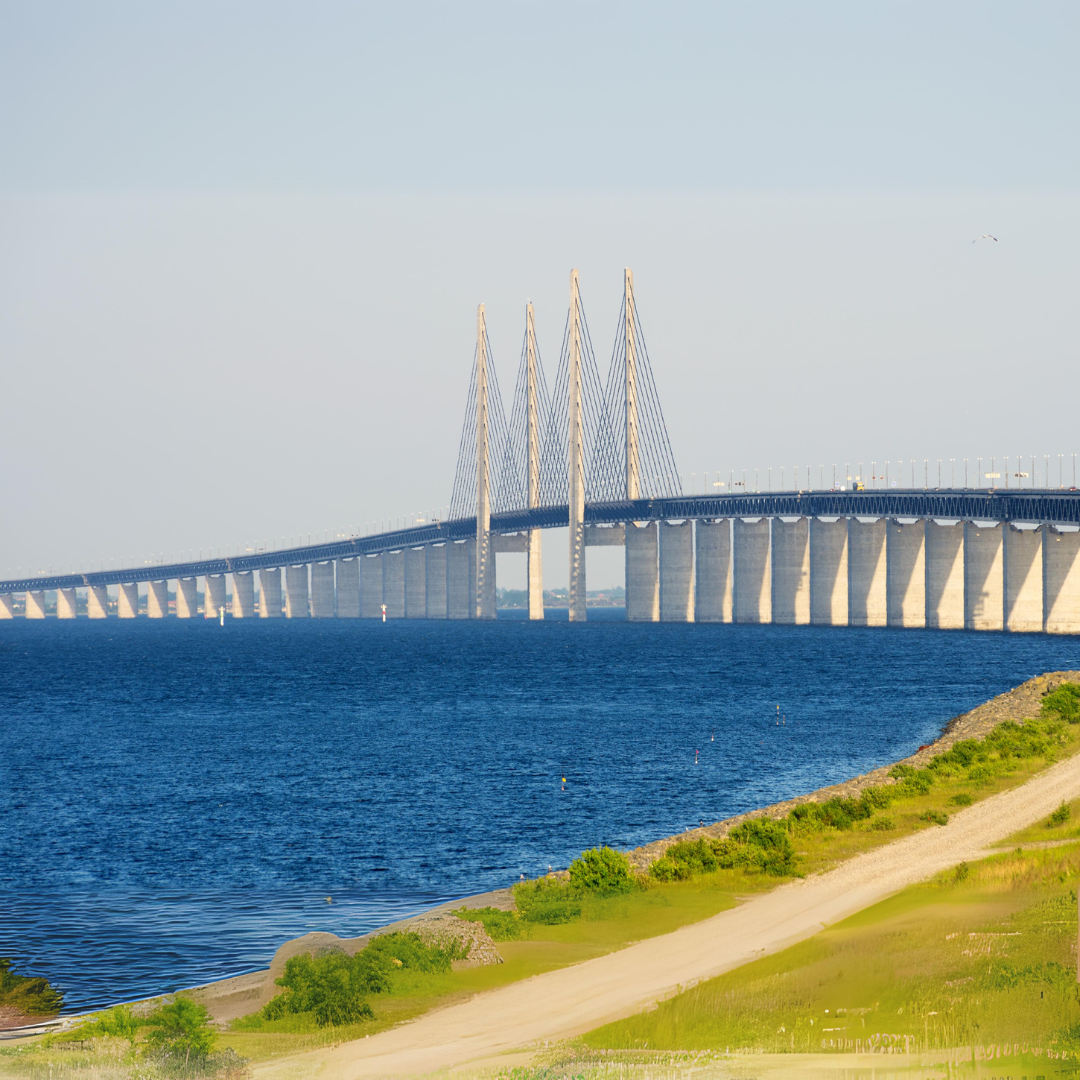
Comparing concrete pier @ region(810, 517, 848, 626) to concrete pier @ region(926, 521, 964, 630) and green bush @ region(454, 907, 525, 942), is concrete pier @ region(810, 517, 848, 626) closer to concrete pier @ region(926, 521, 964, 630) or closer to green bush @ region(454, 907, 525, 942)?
concrete pier @ region(926, 521, 964, 630)

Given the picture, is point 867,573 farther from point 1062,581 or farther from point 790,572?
point 1062,581

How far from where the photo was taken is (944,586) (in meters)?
156

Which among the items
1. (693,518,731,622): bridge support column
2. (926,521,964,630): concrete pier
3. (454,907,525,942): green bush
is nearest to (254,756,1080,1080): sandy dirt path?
(454,907,525,942): green bush

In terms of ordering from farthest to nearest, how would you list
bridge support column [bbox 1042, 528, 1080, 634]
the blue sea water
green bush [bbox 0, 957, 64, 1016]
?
1. bridge support column [bbox 1042, 528, 1080, 634]
2. the blue sea water
3. green bush [bbox 0, 957, 64, 1016]

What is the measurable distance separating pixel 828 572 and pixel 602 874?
489ft

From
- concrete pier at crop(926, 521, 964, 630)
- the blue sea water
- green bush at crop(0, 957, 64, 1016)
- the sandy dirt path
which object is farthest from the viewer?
concrete pier at crop(926, 521, 964, 630)

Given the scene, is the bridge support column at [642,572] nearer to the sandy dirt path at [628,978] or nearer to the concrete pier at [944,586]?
the concrete pier at [944,586]

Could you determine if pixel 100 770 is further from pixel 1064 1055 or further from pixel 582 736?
pixel 1064 1055

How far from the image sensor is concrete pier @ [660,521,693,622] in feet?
590

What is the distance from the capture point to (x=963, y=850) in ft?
87.1

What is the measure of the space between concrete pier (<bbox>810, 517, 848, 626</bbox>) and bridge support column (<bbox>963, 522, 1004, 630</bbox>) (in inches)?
768

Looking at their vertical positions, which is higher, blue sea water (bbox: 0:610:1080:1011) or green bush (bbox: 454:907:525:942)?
green bush (bbox: 454:907:525:942)

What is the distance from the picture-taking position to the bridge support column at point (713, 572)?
178500mm

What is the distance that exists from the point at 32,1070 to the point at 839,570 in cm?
15960
